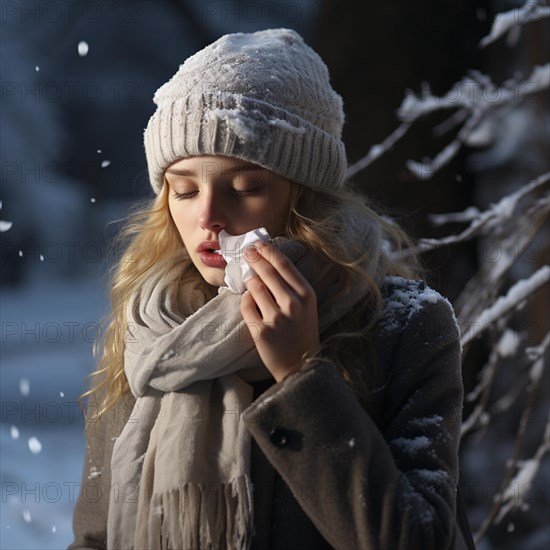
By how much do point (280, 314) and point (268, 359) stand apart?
9cm

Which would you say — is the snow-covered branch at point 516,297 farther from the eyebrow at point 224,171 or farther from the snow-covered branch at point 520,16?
the eyebrow at point 224,171

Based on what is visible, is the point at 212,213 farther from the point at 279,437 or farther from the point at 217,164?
the point at 279,437

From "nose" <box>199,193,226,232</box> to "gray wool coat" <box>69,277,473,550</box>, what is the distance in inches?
13.0

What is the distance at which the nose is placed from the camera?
1.56 meters

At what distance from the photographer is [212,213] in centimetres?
156

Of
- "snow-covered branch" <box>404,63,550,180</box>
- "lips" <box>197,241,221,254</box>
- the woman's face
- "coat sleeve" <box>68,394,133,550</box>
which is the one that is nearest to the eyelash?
the woman's face

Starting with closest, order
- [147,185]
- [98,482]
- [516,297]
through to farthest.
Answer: [98,482] → [516,297] → [147,185]

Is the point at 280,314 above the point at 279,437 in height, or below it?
above

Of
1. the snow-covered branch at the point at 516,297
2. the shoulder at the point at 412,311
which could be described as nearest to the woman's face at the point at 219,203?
the shoulder at the point at 412,311

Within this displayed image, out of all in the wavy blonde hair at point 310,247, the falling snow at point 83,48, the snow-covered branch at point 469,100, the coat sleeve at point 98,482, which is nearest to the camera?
the wavy blonde hair at point 310,247

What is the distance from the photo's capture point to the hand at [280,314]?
56.3 inches

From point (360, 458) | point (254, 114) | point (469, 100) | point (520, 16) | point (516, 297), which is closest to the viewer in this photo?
point (360, 458)

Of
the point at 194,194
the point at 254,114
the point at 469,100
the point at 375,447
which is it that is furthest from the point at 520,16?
the point at 375,447

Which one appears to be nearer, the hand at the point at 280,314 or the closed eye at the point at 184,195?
the hand at the point at 280,314
